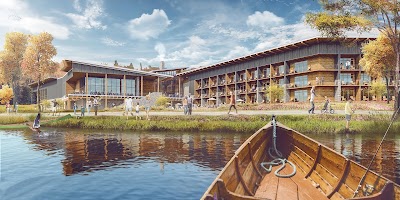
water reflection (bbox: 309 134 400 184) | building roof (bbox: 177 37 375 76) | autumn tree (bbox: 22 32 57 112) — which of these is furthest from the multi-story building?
autumn tree (bbox: 22 32 57 112)

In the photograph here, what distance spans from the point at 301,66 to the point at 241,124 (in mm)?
30738

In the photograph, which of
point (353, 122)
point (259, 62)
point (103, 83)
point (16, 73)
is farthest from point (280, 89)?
point (16, 73)

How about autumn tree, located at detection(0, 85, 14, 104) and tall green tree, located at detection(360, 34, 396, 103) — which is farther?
autumn tree, located at detection(0, 85, 14, 104)

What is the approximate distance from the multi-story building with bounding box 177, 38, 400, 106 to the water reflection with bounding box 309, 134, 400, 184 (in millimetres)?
25114

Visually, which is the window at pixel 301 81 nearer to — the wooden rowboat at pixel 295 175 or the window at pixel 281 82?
the window at pixel 281 82

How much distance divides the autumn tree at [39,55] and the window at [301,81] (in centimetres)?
4175

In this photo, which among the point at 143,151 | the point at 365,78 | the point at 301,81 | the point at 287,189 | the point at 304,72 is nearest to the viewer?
the point at 287,189

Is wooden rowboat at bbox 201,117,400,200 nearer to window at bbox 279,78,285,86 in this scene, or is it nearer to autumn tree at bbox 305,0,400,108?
autumn tree at bbox 305,0,400,108

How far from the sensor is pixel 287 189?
23.2 ft

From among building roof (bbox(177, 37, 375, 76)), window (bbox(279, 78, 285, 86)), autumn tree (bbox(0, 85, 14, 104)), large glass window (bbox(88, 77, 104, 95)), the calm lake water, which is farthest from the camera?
autumn tree (bbox(0, 85, 14, 104))

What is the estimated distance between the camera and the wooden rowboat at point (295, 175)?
17.2ft

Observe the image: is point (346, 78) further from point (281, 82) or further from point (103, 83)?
point (103, 83)

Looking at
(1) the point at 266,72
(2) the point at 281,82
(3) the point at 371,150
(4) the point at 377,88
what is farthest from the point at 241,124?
(1) the point at 266,72

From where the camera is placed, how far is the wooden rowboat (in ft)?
17.2
